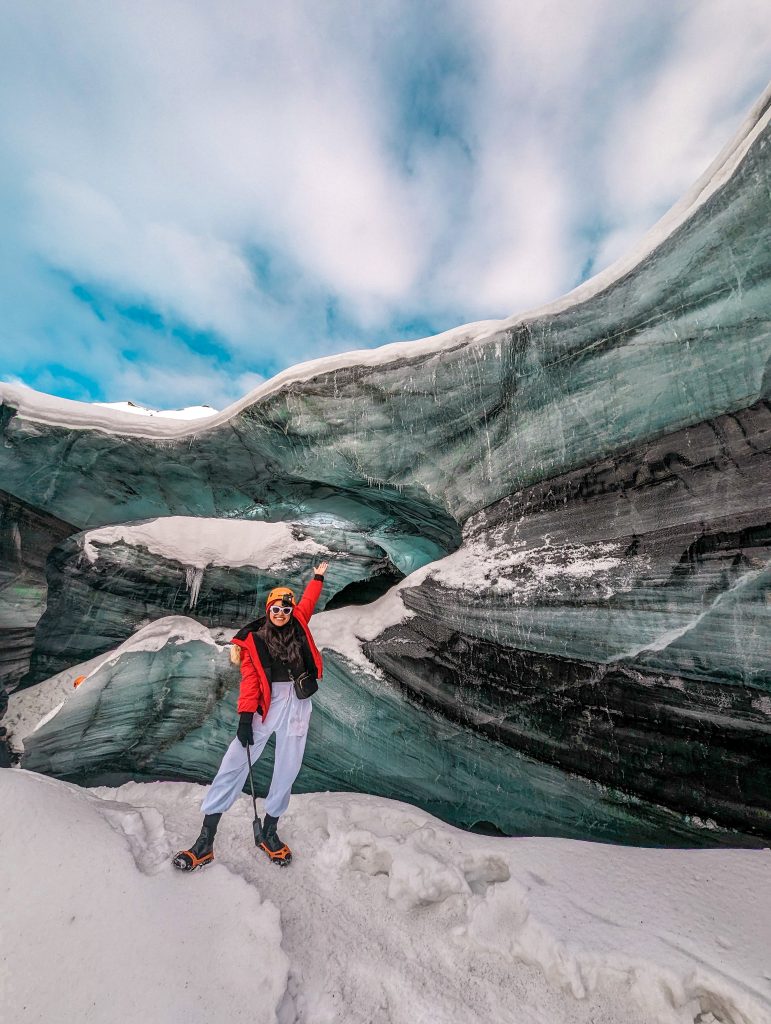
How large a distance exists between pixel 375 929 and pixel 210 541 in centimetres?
595

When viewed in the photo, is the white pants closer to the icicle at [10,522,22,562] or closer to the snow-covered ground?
the snow-covered ground

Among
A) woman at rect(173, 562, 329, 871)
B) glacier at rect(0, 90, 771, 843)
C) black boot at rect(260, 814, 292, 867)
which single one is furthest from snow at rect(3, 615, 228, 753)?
black boot at rect(260, 814, 292, 867)

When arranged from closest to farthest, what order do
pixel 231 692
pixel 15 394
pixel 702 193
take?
pixel 702 193 < pixel 231 692 < pixel 15 394

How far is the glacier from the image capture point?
10.5 feet

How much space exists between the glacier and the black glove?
159 centimetres

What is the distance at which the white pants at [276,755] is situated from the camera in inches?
129

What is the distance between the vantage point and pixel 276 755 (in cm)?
345

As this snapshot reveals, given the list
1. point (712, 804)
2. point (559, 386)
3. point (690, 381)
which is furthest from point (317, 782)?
point (690, 381)

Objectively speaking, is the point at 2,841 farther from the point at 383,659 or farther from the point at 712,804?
the point at 712,804

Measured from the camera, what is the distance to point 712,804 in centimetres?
311

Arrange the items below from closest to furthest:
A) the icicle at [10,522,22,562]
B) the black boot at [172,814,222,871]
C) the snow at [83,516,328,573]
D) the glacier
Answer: the black boot at [172,814,222,871] → the glacier → the icicle at [10,522,22,562] → the snow at [83,516,328,573]

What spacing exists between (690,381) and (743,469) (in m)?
0.77

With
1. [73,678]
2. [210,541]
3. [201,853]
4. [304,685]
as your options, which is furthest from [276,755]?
[73,678]

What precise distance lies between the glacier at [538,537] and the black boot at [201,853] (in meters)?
1.68
